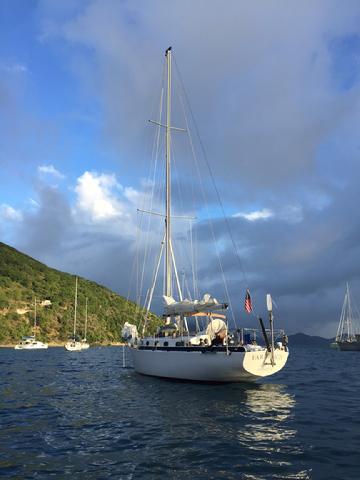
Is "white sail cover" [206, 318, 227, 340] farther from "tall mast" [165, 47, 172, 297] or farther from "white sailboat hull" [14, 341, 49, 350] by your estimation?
"white sailboat hull" [14, 341, 49, 350]

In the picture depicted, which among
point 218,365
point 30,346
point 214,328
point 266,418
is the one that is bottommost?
point 30,346

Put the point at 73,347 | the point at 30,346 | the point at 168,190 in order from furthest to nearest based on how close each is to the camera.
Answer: the point at 73,347 < the point at 30,346 < the point at 168,190

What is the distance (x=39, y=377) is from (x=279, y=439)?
27.3m

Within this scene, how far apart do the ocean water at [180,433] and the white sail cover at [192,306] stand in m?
5.99

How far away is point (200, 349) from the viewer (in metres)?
28.1

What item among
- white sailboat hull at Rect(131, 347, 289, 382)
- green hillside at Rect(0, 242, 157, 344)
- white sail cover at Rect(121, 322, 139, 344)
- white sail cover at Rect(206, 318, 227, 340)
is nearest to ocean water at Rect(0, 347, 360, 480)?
white sailboat hull at Rect(131, 347, 289, 382)

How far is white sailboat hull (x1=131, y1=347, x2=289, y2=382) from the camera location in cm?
2667

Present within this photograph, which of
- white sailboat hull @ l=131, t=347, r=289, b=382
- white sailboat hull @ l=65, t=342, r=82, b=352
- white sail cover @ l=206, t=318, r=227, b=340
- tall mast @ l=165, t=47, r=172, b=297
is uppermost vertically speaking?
tall mast @ l=165, t=47, r=172, b=297

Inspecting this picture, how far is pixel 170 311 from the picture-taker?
3491 cm

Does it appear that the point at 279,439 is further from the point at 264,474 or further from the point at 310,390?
the point at 310,390

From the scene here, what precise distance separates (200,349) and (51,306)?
108964 mm

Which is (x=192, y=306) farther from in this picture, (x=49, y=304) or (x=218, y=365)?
(x=49, y=304)

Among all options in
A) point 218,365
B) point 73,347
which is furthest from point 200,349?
point 73,347

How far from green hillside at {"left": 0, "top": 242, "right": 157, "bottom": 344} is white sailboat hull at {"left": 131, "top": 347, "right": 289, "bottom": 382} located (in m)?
79.1
